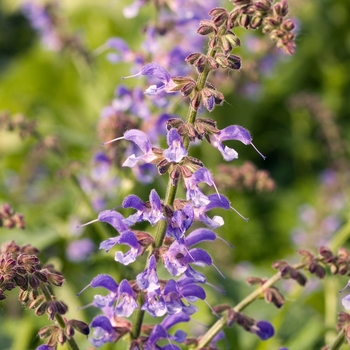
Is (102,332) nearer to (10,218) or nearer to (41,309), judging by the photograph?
(41,309)

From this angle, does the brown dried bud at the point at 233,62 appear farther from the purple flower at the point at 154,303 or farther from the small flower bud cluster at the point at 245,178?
the small flower bud cluster at the point at 245,178

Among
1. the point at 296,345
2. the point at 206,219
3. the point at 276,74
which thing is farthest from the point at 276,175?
the point at 206,219

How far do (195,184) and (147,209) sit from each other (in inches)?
4.8

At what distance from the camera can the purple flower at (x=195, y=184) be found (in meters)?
1.32

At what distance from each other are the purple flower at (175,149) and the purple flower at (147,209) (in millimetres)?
81

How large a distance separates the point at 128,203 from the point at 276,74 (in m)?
4.30

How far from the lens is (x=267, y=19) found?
137cm

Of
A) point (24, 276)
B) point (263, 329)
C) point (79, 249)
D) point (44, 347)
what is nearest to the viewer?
point (24, 276)

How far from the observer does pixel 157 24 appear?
8.06 ft

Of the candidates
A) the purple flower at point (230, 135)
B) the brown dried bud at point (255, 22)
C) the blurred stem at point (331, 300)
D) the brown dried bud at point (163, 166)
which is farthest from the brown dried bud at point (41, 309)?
the blurred stem at point (331, 300)

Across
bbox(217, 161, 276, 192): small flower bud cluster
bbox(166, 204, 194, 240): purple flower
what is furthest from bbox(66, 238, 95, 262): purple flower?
bbox(166, 204, 194, 240): purple flower

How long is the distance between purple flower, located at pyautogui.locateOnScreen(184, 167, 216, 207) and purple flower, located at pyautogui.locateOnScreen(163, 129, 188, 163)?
0.06 m

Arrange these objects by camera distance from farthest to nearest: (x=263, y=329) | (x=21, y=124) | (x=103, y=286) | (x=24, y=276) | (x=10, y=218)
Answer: (x=21, y=124) < (x=10, y=218) < (x=263, y=329) < (x=103, y=286) < (x=24, y=276)

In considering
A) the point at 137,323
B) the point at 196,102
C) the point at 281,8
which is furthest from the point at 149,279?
the point at 281,8
